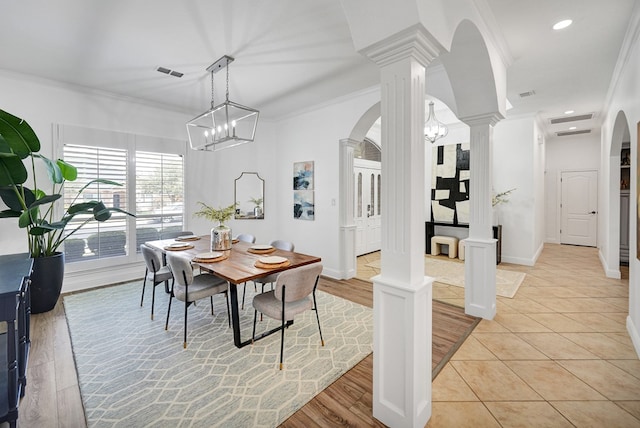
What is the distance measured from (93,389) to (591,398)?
3.45m

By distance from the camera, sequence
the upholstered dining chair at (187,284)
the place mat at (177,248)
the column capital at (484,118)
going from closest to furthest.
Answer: the upholstered dining chair at (187,284) < the column capital at (484,118) < the place mat at (177,248)

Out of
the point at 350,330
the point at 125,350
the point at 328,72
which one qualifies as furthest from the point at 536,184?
the point at 125,350

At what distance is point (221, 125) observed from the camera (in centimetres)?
356

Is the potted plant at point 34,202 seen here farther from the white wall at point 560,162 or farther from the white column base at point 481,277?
the white wall at point 560,162

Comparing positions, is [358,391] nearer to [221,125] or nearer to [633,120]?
[221,125]

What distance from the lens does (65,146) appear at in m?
3.90

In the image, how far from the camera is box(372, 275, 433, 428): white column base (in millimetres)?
1561

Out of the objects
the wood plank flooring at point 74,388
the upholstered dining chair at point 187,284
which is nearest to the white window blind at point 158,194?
the wood plank flooring at point 74,388

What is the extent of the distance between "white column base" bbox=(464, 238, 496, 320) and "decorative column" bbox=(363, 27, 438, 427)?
1750mm

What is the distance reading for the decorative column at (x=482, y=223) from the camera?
3006 mm

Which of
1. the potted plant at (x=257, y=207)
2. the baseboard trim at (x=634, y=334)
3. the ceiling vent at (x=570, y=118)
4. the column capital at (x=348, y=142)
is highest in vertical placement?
the ceiling vent at (x=570, y=118)

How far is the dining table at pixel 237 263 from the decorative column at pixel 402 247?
1164 mm

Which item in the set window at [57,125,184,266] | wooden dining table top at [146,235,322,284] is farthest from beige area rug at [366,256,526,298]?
window at [57,125,184,266]

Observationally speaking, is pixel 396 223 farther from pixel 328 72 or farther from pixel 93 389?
pixel 328 72
